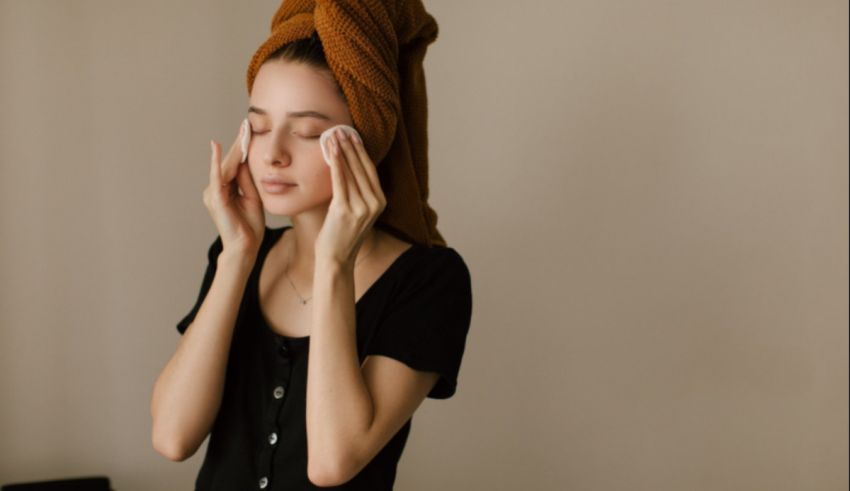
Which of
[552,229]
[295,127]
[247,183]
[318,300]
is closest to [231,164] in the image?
[247,183]

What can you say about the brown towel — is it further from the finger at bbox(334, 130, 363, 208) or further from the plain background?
the plain background

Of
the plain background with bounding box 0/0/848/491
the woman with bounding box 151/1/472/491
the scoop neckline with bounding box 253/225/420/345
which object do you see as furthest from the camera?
the plain background with bounding box 0/0/848/491

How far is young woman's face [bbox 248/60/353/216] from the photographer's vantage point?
3.66 ft

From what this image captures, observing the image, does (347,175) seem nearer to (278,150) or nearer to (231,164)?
(278,150)

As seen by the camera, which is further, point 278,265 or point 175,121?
point 175,121

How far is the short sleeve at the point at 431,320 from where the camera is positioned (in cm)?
112

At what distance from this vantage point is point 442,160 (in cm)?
193

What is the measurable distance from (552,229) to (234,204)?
821 millimetres

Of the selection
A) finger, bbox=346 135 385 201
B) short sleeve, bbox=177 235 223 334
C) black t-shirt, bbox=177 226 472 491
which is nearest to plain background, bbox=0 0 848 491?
short sleeve, bbox=177 235 223 334

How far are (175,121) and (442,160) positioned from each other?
523mm

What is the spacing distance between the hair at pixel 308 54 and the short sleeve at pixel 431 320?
24 centimetres

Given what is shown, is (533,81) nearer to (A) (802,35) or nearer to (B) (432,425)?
(A) (802,35)

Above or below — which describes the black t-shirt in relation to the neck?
below

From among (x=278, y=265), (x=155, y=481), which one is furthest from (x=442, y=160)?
(x=155, y=481)
